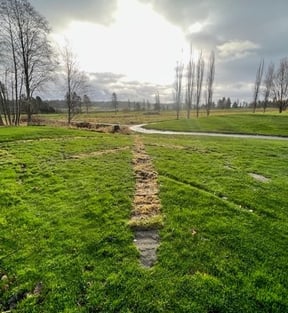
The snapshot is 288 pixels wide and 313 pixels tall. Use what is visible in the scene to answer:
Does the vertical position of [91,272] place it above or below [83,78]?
below

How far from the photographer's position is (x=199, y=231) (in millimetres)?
5125

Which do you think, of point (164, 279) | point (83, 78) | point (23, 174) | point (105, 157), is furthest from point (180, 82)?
point (164, 279)

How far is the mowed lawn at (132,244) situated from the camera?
3.53m

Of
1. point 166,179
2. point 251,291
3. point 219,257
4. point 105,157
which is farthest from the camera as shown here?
point 105,157

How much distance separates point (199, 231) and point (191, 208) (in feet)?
3.50

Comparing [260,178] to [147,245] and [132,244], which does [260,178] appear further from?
[132,244]

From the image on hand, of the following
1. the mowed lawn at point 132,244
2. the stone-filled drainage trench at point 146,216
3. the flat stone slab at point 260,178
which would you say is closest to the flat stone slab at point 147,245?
the stone-filled drainage trench at point 146,216

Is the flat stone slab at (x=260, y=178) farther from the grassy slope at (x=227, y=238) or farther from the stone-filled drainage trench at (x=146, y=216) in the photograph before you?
the stone-filled drainage trench at (x=146, y=216)

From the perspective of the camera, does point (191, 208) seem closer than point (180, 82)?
Yes

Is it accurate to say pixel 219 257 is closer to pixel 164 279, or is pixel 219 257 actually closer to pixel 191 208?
pixel 164 279

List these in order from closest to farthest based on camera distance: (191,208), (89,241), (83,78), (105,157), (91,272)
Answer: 1. (91,272)
2. (89,241)
3. (191,208)
4. (105,157)
5. (83,78)

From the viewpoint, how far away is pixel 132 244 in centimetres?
471

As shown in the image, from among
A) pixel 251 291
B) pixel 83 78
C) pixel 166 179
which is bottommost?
pixel 251 291

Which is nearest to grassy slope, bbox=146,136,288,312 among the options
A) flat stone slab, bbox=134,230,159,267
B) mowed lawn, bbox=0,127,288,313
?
mowed lawn, bbox=0,127,288,313
